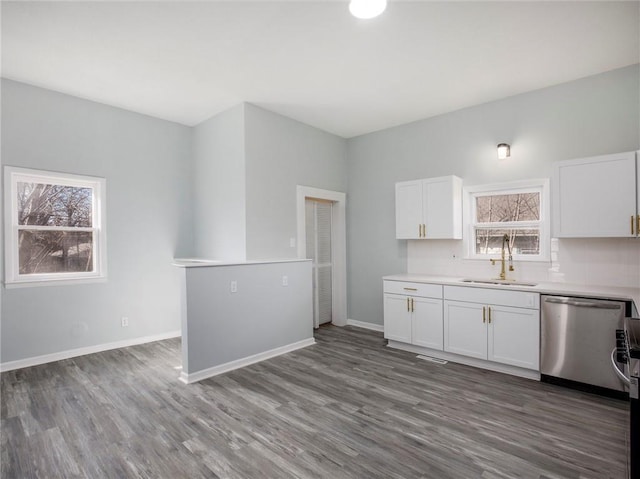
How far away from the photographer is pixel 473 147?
4137 mm

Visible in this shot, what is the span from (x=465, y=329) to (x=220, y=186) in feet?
11.1

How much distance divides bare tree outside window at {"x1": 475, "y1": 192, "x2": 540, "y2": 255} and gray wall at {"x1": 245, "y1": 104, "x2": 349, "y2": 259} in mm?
2198

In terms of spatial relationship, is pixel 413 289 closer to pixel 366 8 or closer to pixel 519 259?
pixel 519 259

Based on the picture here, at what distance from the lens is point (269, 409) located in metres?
2.70

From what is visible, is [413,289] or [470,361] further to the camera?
[413,289]

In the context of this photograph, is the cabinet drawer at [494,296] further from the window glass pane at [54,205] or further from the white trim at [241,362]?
the window glass pane at [54,205]

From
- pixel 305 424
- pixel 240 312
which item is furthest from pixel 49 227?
pixel 305 424

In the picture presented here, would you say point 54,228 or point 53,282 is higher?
point 54,228

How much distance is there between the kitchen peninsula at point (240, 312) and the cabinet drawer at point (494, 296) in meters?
1.81

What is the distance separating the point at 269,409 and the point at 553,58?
155 inches

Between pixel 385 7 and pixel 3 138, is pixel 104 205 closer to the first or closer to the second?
pixel 3 138

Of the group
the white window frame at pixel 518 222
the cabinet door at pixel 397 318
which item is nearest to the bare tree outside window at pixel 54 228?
the cabinet door at pixel 397 318

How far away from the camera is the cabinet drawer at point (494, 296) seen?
10.5ft

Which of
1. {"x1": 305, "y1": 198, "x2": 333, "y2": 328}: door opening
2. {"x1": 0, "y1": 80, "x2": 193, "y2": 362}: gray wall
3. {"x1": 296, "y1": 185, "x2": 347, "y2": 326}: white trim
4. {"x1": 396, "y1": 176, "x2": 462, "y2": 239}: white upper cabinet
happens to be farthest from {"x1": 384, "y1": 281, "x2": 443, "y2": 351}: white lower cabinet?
{"x1": 0, "y1": 80, "x2": 193, "y2": 362}: gray wall
